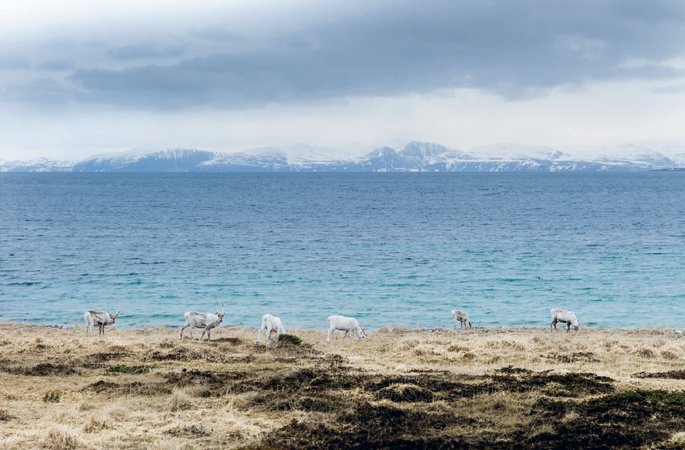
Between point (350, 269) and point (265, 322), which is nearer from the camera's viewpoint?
point (265, 322)

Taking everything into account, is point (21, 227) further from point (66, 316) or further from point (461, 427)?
point (461, 427)

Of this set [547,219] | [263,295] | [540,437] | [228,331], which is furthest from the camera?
[547,219]

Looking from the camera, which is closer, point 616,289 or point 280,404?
point 280,404

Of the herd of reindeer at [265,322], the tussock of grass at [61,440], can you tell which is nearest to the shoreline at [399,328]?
the herd of reindeer at [265,322]

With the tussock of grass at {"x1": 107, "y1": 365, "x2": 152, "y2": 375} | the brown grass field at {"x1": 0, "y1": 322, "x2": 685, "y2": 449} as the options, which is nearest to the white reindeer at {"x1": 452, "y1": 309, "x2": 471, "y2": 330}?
the brown grass field at {"x1": 0, "y1": 322, "x2": 685, "y2": 449}

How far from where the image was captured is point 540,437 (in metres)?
14.4

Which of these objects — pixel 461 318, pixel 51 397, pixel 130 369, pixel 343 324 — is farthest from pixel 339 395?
pixel 461 318

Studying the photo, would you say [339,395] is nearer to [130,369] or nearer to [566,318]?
[130,369]

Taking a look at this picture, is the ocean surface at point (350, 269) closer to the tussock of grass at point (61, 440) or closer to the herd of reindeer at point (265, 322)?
the herd of reindeer at point (265, 322)

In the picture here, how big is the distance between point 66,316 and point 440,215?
272 feet

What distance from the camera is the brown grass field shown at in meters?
14.5

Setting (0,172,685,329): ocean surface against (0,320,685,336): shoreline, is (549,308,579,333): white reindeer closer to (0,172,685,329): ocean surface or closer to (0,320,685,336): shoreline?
(0,320,685,336): shoreline

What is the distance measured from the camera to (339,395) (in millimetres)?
17703

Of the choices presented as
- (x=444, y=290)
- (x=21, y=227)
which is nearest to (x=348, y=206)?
(x=21, y=227)
